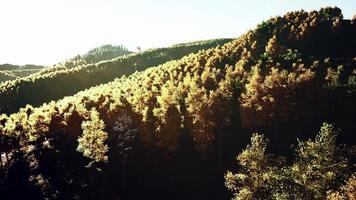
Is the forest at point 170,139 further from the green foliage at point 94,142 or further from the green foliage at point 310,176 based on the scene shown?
the green foliage at point 310,176

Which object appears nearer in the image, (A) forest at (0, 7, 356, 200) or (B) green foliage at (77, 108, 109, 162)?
(A) forest at (0, 7, 356, 200)

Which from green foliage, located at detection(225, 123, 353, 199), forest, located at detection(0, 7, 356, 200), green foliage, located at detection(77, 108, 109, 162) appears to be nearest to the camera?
green foliage, located at detection(225, 123, 353, 199)

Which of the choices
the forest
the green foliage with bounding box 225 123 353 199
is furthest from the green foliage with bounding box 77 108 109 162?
the green foliage with bounding box 225 123 353 199

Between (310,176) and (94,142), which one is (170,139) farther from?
(310,176)

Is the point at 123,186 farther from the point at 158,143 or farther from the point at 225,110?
the point at 225,110

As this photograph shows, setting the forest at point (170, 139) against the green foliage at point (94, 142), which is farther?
the green foliage at point (94, 142)

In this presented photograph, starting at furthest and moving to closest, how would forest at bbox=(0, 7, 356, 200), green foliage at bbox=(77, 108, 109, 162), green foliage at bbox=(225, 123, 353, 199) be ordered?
green foliage at bbox=(77, 108, 109, 162) → forest at bbox=(0, 7, 356, 200) → green foliage at bbox=(225, 123, 353, 199)

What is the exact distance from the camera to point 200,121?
10738cm

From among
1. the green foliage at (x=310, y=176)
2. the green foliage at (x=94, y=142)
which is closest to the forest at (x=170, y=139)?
the green foliage at (x=94, y=142)

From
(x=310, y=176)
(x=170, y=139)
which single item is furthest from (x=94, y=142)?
(x=310, y=176)

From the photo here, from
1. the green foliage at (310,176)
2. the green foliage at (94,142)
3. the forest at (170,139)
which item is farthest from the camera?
the green foliage at (94,142)

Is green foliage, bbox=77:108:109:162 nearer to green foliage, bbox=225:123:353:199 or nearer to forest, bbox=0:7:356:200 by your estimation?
forest, bbox=0:7:356:200

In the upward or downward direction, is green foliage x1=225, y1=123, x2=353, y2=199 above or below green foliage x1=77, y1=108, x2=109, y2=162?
above

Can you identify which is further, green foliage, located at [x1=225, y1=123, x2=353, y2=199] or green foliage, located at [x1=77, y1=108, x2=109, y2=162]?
green foliage, located at [x1=77, y1=108, x2=109, y2=162]
